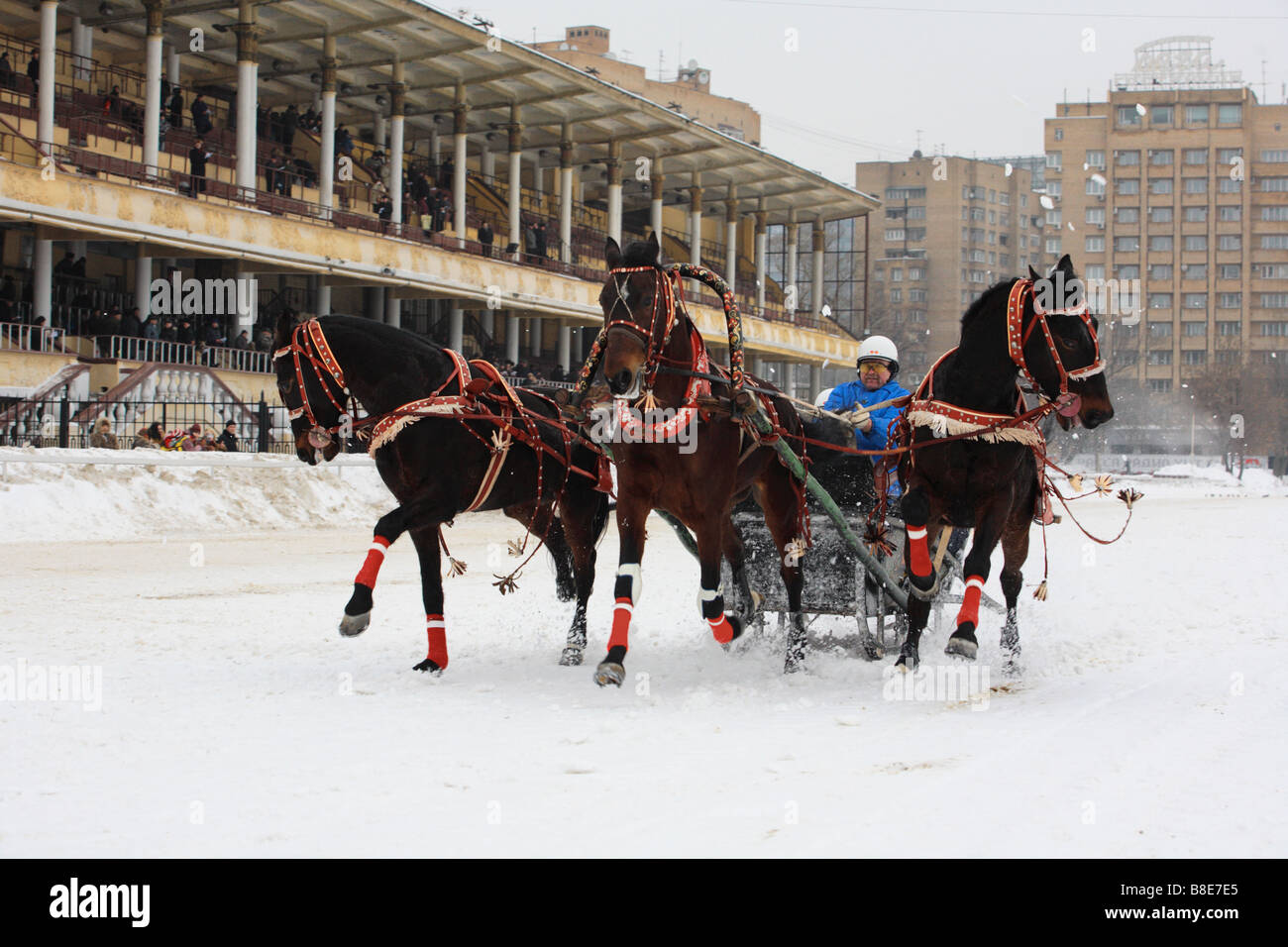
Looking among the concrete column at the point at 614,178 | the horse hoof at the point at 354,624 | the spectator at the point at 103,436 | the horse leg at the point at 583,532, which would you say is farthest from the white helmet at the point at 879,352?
the concrete column at the point at 614,178

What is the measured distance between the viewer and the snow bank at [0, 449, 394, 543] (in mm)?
18062

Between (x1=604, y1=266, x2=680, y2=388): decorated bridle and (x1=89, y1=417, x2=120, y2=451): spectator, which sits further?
(x1=89, y1=417, x2=120, y2=451): spectator

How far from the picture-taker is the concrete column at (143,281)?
98.4 ft

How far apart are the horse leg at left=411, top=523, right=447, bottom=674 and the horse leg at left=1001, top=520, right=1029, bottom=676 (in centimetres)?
353

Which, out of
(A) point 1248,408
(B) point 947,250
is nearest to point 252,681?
(A) point 1248,408

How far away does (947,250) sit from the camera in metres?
125

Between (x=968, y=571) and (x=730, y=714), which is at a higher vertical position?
(x=968, y=571)

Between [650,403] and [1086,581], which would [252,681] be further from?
[1086,581]

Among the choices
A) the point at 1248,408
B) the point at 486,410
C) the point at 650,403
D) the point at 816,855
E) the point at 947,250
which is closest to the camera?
the point at 816,855

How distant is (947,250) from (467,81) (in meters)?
93.5

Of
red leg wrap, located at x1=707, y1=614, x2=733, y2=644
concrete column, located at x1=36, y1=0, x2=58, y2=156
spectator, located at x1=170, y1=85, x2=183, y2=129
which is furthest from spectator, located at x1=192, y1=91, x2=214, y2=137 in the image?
red leg wrap, located at x1=707, y1=614, x2=733, y2=644

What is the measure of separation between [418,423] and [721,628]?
2.18m

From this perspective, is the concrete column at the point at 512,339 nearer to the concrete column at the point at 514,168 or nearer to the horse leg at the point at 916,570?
the concrete column at the point at 514,168
